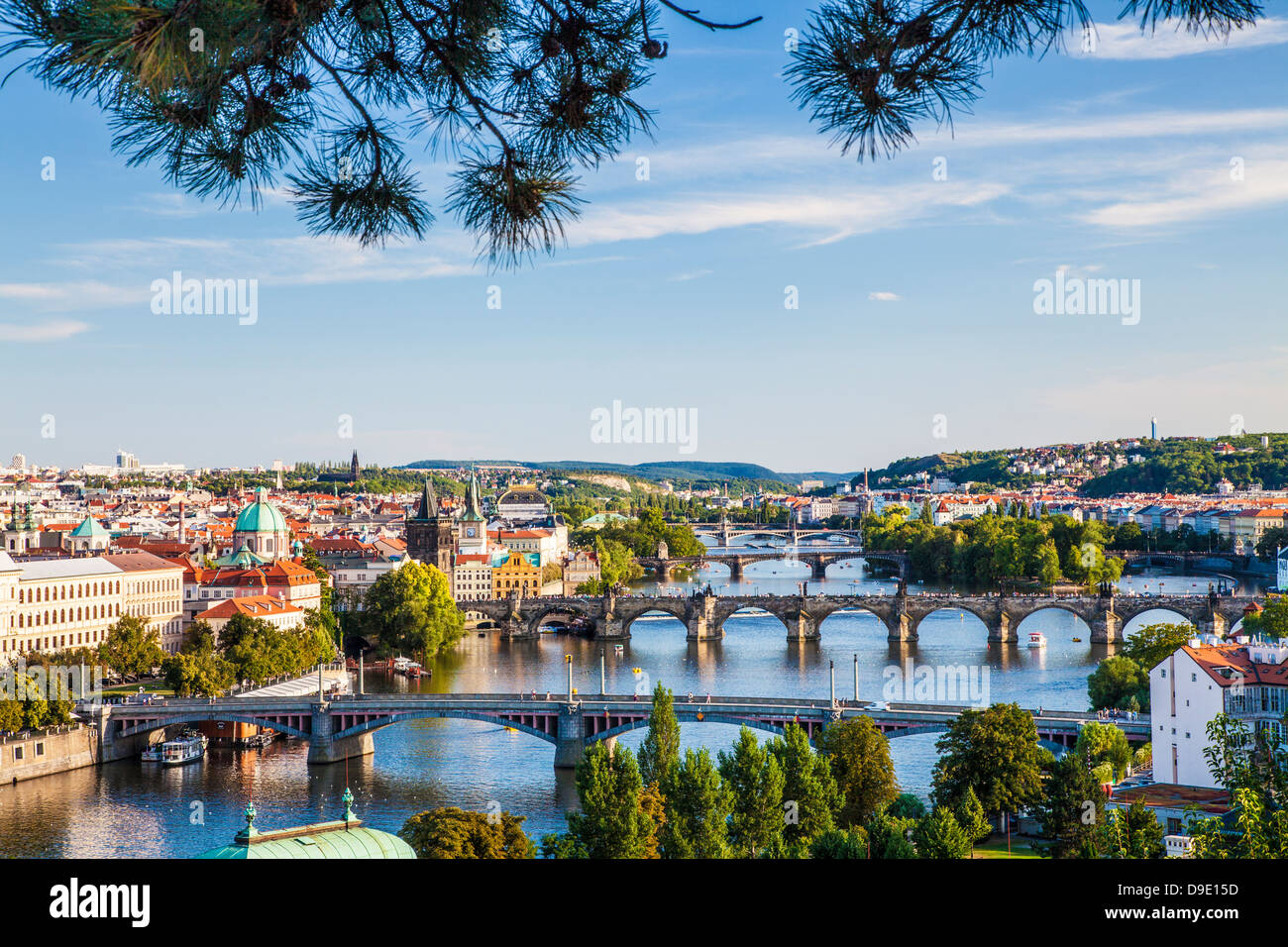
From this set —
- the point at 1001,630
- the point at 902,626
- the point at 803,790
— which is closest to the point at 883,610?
the point at 902,626

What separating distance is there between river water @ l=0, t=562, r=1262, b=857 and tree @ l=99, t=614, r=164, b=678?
389cm

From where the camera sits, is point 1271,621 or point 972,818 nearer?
point 972,818

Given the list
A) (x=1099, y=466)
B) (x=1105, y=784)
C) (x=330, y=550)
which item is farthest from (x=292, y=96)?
(x=1099, y=466)

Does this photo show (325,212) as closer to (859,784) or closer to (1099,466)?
(859,784)

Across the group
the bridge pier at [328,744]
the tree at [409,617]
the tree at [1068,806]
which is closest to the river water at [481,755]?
the bridge pier at [328,744]

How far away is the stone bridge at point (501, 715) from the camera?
1736 cm

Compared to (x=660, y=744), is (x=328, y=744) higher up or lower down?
lower down

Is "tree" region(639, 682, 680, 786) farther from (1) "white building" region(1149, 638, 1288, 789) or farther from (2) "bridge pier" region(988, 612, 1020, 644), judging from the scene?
(2) "bridge pier" region(988, 612, 1020, 644)

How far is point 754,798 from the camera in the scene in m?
11.7

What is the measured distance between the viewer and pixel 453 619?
101 feet

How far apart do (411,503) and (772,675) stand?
47.4 m

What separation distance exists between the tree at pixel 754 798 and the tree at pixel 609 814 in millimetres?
807

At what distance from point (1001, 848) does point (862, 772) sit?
63.1 inches

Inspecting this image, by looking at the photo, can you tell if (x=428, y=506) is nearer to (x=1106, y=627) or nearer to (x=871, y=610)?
(x=871, y=610)
